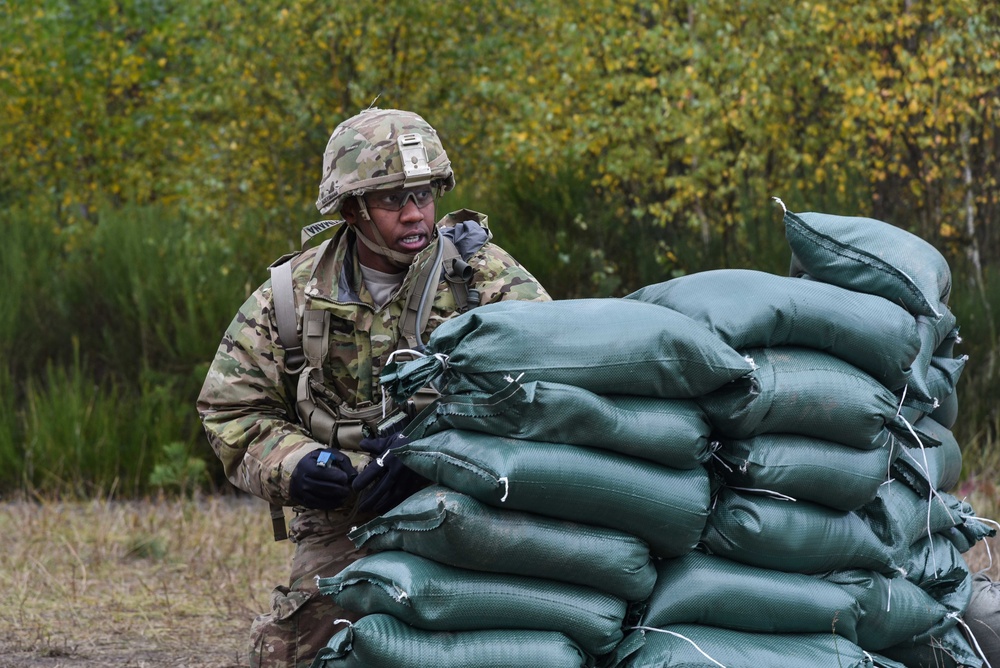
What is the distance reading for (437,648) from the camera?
2.94 meters

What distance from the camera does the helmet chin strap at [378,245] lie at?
3.79m

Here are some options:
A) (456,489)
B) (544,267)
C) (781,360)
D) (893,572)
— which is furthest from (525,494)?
(544,267)

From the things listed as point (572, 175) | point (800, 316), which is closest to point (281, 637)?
point (800, 316)

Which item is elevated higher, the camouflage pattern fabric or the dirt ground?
the camouflage pattern fabric

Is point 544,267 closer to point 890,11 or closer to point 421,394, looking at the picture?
point 890,11

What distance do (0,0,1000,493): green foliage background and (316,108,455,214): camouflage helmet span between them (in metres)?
4.44

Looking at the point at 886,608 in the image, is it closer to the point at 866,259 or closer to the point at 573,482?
the point at 866,259

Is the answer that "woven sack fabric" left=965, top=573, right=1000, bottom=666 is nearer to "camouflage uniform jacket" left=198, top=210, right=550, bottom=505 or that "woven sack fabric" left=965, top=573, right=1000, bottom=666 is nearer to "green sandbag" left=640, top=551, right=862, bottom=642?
"green sandbag" left=640, top=551, right=862, bottom=642

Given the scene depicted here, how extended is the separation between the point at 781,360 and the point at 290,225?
724 centimetres

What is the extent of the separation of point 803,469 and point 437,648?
3.19 ft

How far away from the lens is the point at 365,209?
381 cm

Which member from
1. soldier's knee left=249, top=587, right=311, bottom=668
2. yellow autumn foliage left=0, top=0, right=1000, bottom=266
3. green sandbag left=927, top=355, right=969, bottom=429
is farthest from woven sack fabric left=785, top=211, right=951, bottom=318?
yellow autumn foliage left=0, top=0, right=1000, bottom=266

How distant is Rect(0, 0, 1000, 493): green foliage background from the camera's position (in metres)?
8.72

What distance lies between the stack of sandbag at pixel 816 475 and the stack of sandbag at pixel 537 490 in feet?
0.41
